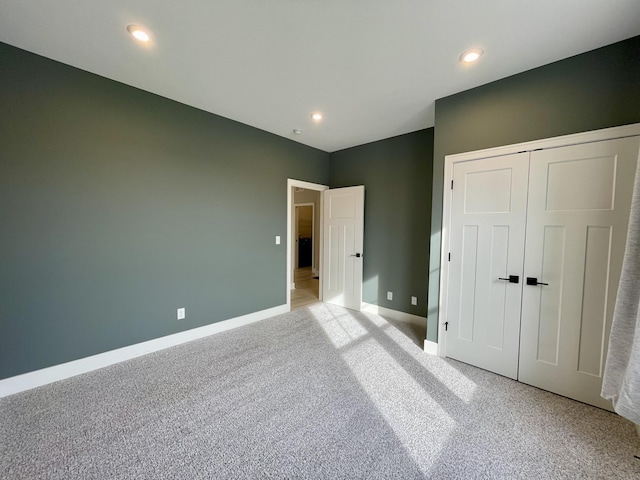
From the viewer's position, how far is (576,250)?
6.35 ft

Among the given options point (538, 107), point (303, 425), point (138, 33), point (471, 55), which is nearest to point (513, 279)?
point (538, 107)

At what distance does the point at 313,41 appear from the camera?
6.00 ft

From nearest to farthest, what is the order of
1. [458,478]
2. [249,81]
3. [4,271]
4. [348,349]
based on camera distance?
[458,478]
[4,271]
[249,81]
[348,349]

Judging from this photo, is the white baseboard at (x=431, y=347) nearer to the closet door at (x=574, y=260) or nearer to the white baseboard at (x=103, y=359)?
the closet door at (x=574, y=260)

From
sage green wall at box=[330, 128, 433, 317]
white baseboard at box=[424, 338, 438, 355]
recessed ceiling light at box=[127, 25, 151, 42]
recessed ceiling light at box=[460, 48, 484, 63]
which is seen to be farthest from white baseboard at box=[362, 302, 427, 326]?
recessed ceiling light at box=[127, 25, 151, 42]

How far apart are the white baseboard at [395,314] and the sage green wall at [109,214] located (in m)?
1.93

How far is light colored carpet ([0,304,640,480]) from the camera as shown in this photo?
139cm

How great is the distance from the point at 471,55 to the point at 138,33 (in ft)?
8.29

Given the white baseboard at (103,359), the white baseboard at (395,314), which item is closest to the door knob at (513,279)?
the white baseboard at (395,314)

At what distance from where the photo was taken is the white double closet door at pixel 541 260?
1.83 meters

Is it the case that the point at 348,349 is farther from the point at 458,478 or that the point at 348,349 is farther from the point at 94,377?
the point at 94,377

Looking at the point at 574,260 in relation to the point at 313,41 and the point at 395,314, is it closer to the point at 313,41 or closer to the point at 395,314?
the point at 395,314

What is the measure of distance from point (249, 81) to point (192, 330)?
9.26 ft

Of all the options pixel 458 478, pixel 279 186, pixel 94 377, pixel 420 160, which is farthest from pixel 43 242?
pixel 420 160
